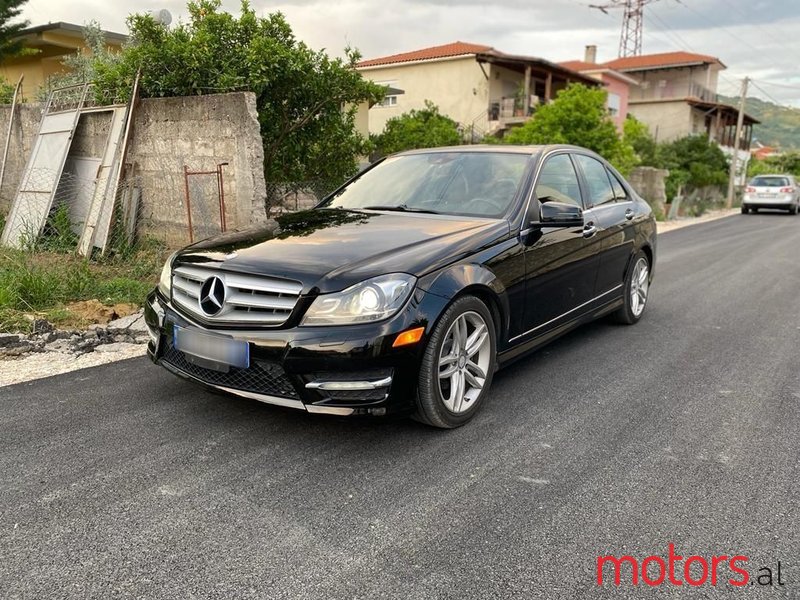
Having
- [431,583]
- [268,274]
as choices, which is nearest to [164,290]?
[268,274]

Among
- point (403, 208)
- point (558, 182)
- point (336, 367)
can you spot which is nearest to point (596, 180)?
point (558, 182)

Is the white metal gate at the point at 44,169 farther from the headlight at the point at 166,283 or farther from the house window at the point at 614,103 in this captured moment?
the house window at the point at 614,103

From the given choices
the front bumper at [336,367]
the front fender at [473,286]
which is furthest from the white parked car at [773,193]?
the front bumper at [336,367]

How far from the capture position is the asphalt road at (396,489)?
94.0 inches

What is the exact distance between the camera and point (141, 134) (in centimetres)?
854

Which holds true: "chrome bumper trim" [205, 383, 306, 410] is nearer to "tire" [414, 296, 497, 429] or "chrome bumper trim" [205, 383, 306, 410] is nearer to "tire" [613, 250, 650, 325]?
"tire" [414, 296, 497, 429]

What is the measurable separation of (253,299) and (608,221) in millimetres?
3252

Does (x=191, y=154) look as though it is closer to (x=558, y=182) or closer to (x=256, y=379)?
(x=558, y=182)

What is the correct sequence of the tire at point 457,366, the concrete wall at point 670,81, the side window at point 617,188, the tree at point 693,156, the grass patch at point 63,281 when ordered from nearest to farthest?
the tire at point 457,366, the grass patch at point 63,281, the side window at point 617,188, the tree at point 693,156, the concrete wall at point 670,81

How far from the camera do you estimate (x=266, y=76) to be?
8289 mm

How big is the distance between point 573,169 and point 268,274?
9.45 feet

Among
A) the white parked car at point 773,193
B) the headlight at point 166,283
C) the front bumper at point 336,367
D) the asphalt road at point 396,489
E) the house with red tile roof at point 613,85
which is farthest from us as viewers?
the house with red tile roof at point 613,85

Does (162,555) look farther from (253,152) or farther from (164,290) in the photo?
(253,152)

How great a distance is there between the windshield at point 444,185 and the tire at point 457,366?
0.85 m
